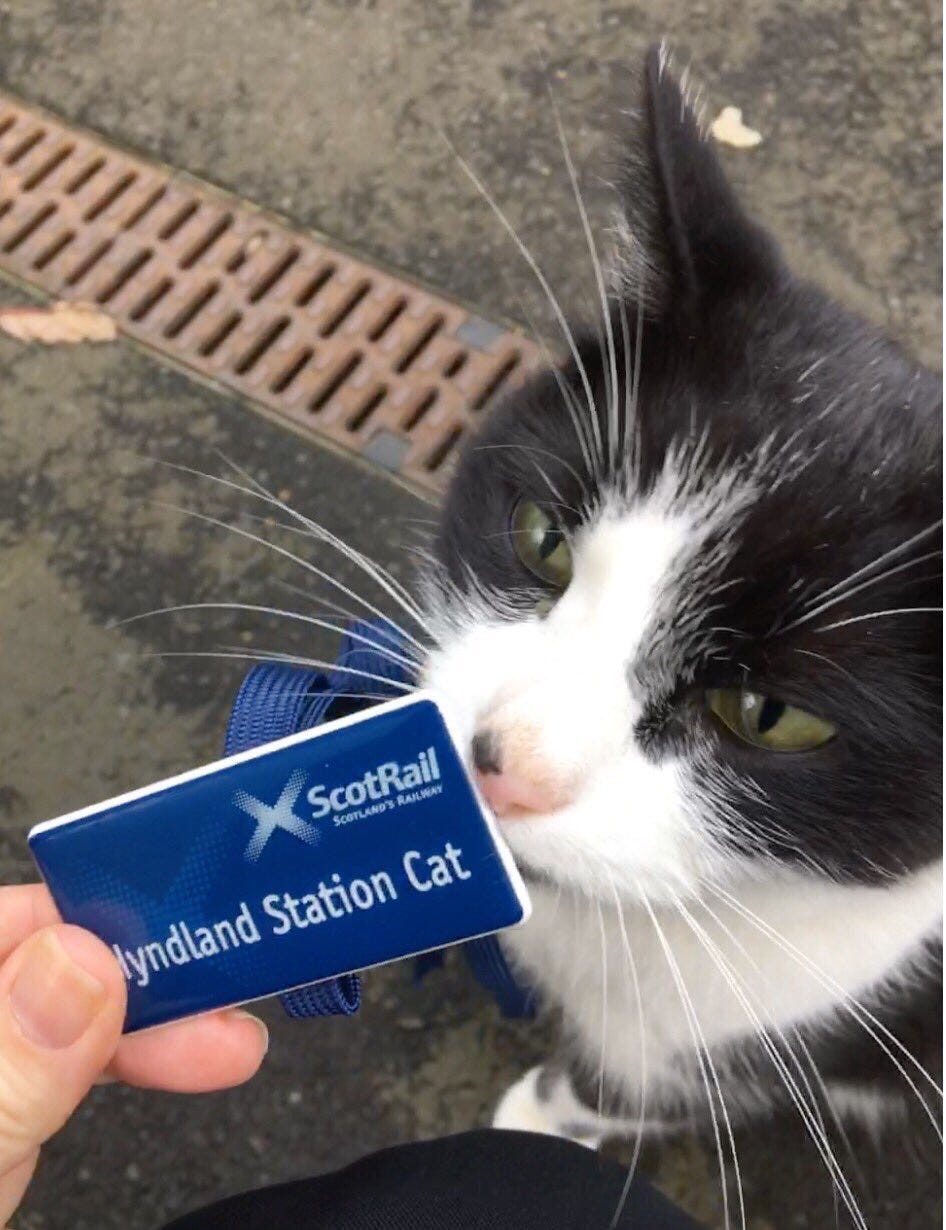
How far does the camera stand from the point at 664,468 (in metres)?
0.64

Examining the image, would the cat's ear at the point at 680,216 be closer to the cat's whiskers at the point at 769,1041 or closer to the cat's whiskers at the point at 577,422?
the cat's whiskers at the point at 577,422

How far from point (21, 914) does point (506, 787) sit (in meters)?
0.32

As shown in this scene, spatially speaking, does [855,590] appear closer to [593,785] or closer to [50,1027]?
→ [593,785]

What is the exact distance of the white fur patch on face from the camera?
0.57m

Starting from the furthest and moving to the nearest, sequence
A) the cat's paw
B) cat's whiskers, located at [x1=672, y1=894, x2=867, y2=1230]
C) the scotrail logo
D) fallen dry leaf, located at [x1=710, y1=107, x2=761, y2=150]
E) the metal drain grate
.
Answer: fallen dry leaf, located at [x1=710, y1=107, x2=761, y2=150] < the metal drain grate < the cat's paw < cat's whiskers, located at [x1=672, y1=894, x2=867, y2=1230] < the scotrail logo

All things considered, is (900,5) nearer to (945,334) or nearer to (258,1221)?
(945,334)

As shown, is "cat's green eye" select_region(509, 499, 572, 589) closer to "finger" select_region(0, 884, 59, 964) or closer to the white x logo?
the white x logo

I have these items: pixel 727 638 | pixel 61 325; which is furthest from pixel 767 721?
pixel 61 325

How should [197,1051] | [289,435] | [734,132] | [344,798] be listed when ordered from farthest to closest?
[734,132] → [289,435] → [197,1051] → [344,798]

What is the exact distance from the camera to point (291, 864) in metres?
0.54

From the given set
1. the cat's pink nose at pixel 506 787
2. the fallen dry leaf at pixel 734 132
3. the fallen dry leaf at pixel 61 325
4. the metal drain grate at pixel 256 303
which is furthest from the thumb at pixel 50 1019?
the fallen dry leaf at pixel 734 132

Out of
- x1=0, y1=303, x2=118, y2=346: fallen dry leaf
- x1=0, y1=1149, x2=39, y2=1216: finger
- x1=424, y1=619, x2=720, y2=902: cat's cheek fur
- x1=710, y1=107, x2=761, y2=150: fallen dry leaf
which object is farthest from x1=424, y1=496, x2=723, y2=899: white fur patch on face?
x1=710, y1=107, x2=761, y2=150: fallen dry leaf

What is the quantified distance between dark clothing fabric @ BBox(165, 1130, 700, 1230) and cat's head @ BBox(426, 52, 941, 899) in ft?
0.98

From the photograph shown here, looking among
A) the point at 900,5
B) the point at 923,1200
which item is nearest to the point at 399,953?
the point at 923,1200
